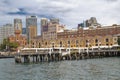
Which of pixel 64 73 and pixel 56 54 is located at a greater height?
pixel 56 54

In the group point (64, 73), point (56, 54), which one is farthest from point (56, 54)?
Result: point (64, 73)

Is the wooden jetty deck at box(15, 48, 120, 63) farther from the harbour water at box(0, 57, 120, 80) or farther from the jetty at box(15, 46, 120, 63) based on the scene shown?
the harbour water at box(0, 57, 120, 80)

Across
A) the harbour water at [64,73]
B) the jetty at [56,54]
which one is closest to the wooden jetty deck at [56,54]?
the jetty at [56,54]

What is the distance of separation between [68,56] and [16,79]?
205 feet

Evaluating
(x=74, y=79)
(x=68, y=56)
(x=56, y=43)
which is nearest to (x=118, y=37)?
(x=56, y=43)

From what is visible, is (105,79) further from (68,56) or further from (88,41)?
(88,41)

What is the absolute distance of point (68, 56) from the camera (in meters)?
120

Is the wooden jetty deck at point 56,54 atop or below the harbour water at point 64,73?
atop

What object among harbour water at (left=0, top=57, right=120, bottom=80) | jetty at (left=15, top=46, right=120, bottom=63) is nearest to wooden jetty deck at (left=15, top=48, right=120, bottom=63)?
jetty at (left=15, top=46, right=120, bottom=63)

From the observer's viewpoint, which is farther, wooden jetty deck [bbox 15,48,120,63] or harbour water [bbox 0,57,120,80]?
wooden jetty deck [bbox 15,48,120,63]

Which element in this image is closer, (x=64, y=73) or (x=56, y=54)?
(x=64, y=73)

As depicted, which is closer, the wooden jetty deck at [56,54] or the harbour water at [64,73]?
the harbour water at [64,73]

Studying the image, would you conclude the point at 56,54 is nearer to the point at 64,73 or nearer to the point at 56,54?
the point at 56,54

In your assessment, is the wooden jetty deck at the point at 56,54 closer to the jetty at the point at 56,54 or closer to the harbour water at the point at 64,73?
the jetty at the point at 56,54
